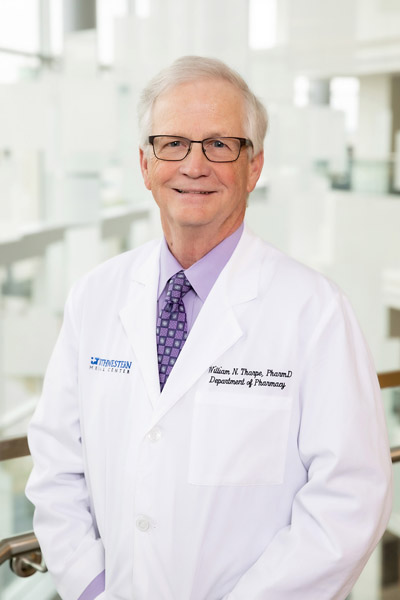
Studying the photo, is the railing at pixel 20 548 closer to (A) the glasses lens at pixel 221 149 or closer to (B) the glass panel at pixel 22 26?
(A) the glasses lens at pixel 221 149

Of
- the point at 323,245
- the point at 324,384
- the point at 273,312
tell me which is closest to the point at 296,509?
the point at 324,384

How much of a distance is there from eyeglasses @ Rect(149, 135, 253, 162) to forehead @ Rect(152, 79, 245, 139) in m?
0.01

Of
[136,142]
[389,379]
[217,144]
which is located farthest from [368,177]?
[217,144]

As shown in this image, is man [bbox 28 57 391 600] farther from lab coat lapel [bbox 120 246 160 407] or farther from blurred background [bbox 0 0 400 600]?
blurred background [bbox 0 0 400 600]

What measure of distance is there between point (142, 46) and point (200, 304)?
84.3 inches

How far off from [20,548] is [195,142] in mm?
867

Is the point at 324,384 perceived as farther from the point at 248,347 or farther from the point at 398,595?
the point at 398,595

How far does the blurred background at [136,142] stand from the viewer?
10.5 ft

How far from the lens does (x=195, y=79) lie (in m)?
1.32

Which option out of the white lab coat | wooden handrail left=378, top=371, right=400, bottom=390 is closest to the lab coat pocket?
the white lab coat

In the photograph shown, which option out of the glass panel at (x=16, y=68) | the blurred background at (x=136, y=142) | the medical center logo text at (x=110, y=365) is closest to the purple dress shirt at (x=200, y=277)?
the medical center logo text at (x=110, y=365)

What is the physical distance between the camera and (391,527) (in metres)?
2.28

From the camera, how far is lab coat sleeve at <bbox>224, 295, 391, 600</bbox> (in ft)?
4.00

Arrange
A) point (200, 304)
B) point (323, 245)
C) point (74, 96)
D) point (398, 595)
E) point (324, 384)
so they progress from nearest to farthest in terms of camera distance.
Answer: point (324, 384)
point (200, 304)
point (398, 595)
point (74, 96)
point (323, 245)
